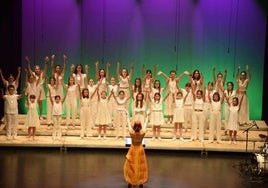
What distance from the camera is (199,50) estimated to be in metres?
13.9

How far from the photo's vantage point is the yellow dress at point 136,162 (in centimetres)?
878

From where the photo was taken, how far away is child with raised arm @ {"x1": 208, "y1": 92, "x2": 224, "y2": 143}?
38.1 ft

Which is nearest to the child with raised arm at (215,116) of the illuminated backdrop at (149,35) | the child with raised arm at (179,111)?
the child with raised arm at (179,111)

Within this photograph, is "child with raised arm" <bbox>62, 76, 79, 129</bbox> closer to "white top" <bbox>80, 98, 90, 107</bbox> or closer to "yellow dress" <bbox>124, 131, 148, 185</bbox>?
"white top" <bbox>80, 98, 90, 107</bbox>

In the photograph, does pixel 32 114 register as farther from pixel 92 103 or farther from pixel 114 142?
pixel 114 142

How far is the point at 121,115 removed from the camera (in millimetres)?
11875

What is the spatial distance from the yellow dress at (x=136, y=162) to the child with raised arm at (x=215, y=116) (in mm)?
3216

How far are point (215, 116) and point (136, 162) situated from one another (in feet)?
11.1

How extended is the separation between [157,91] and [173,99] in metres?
0.64

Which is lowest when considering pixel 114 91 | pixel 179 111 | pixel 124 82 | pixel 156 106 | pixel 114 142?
pixel 114 142

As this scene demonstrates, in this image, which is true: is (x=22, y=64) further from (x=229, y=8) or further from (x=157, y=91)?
(x=229, y=8)

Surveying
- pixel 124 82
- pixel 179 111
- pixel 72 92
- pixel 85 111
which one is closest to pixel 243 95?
pixel 179 111

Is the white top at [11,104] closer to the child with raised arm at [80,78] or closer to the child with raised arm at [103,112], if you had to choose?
the child with raised arm at [80,78]

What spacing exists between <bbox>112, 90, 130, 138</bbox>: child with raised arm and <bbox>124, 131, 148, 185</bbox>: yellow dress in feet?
9.56
